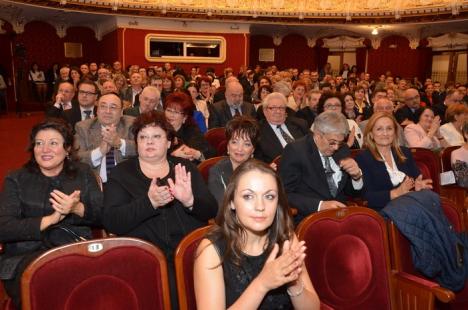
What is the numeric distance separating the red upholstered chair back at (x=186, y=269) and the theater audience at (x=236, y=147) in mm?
1083

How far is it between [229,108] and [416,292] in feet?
12.8

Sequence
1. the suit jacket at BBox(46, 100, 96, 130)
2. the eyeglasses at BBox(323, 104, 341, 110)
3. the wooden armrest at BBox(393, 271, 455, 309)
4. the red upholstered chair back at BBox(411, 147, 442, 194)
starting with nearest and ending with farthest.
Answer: the wooden armrest at BBox(393, 271, 455, 309)
the red upholstered chair back at BBox(411, 147, 442, 194)
the suit jacket at BBox(46, 100, 96, 130)
the eyeglasses at BBox(323, 104, 341, 110)

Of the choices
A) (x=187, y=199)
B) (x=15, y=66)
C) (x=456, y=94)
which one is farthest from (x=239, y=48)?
(x=187, y=199)

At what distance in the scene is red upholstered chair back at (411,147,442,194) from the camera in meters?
4.26

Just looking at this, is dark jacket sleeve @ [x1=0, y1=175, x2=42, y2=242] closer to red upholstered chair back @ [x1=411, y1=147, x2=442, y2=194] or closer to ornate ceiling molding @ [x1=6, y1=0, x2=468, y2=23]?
red upholstered chair back @ [x1=411, y1=147, x2=442, y2=194]

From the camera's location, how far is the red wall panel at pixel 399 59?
18844 millimetres

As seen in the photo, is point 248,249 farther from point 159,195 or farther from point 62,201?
point 62,201

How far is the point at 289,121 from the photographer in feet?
15.4

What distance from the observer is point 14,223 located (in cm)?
233

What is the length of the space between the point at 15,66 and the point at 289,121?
1336 cm

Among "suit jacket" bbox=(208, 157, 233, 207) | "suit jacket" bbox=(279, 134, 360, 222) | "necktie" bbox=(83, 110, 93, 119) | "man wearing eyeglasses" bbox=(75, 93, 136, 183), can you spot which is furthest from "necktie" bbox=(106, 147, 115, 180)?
"suit jacket" bbox=(279, 134, 360, 222)

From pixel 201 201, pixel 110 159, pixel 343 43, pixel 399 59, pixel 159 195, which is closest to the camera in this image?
pixel 159 195

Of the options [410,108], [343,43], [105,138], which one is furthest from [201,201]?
[343,43]

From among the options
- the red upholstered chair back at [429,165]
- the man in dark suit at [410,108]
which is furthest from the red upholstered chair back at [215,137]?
the man in dark suit at [410,108]
